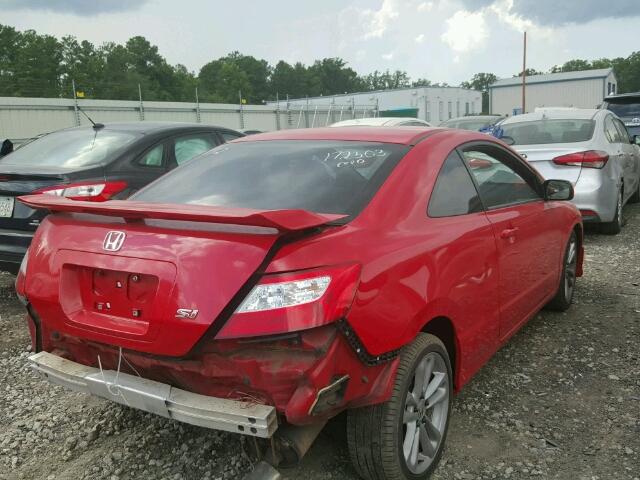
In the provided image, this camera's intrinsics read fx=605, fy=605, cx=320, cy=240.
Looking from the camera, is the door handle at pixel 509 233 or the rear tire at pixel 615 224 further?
the rear tire at pixel 615 224

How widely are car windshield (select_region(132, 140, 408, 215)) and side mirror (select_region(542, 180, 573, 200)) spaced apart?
5.58 ft

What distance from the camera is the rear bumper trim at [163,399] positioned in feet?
6.91

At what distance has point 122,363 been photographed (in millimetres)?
2424

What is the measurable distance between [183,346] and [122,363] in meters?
0.40

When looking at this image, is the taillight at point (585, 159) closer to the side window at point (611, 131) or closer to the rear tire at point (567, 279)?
the side window at point (611, 131)

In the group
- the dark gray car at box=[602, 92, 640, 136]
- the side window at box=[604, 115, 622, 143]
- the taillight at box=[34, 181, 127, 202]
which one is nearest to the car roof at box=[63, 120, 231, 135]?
the taillight at box=[34, 181, 127, 202]

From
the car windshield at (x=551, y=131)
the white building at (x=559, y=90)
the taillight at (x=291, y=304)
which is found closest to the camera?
the taillight at (x=291, y=304)

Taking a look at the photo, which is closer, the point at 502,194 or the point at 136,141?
the point at 502,194

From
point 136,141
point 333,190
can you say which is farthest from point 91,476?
point 136,141

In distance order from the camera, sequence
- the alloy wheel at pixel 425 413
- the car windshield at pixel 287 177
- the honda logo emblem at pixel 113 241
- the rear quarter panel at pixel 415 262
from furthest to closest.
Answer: the car windshield at pixel 287 177 → the alloy wheel at pixel 425 413 → the honda logo emblem at pixel 113 241 → the rear quarter panel at pixel 415 262

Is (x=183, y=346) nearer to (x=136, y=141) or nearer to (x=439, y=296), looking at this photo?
(x=439, y=296)

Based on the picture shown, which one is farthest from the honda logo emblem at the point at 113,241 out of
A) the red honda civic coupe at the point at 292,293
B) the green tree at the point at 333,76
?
the green tree at the point at 333,76

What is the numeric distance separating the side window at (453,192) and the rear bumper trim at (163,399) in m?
1.27

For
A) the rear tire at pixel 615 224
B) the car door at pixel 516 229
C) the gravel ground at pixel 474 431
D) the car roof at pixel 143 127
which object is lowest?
the gravel ground at pixel 474 431
